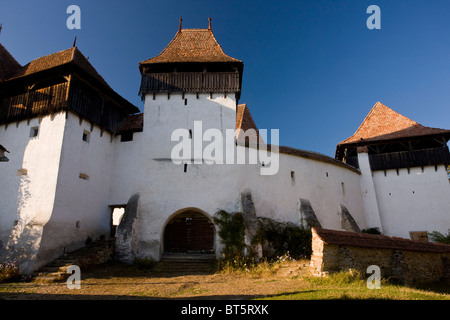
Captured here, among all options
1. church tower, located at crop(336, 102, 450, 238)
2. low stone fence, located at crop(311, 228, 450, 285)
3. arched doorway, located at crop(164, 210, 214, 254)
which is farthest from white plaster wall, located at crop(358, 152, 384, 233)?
arched doorway, located at crop(164, 210, 214, 254)

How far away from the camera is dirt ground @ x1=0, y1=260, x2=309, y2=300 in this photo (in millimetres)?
7230

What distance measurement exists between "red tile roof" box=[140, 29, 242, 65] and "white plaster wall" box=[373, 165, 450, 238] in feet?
37.9

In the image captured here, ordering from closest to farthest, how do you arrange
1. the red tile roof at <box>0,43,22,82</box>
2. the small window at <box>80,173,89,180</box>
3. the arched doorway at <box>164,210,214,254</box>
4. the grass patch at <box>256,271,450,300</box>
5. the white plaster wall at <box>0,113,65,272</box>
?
1. the grass patch at <box>256,271,450,300</box>
2. the white plaster wall at <box>0,113,65,272</box>
3. the small window at <box>80,173,89,180</box>
4. the red tile roof at <box>0,43,22,82</box>
5. the arched doorway at <box>164,210,214,254</box>

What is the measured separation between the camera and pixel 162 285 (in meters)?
8.62

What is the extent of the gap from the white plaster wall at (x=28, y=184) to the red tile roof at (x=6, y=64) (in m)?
3.15

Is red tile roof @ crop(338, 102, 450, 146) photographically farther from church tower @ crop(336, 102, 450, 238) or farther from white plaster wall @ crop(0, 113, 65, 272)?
white plaster wall @ crop(0, 113, 65, 272)

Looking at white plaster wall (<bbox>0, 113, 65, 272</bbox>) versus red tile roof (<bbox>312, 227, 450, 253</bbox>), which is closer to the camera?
red tile roof (<bbox>312, 227, 450, 253</bbox>)

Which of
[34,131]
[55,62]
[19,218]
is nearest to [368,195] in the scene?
[19,218]

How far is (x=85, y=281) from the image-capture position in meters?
8.91

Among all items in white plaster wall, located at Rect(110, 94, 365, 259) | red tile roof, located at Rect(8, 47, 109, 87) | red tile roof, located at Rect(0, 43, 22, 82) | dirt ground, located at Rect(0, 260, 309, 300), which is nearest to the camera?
dirt ground, located at Rect(0, 260, 309, 300)

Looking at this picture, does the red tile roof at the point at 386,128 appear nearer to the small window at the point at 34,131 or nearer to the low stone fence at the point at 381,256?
the low stone fence at the point at 381,256

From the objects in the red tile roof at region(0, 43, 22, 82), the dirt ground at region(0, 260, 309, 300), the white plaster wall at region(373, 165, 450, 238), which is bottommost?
the dirt ground at region(0, 260, 309, 300)

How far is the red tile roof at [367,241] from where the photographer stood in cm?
849

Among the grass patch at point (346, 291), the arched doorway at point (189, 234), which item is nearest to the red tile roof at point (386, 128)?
the arched doorway at point (189, 234)
